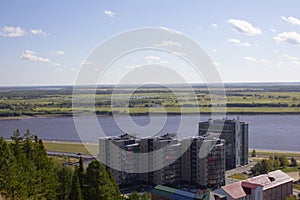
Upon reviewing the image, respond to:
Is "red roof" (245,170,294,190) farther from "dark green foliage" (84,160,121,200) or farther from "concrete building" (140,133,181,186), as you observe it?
"dark green foliage" (84,160,121,200)

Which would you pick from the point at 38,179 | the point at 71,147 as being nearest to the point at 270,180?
the point at 38,179

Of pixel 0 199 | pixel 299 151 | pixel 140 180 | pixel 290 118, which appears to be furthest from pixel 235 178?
pixel 290 118

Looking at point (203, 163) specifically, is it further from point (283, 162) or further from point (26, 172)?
point (26, 172)

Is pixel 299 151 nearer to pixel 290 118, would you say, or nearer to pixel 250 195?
pixel 250 195

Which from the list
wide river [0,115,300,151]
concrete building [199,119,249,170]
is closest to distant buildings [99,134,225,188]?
concrete building [199,119,249,170]

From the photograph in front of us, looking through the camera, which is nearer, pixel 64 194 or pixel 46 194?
pixel 46 194
